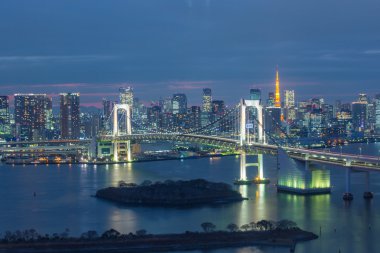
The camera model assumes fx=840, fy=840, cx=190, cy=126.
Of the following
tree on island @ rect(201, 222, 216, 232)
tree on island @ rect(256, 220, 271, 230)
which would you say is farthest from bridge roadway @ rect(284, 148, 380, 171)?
tree on island @ rect(201, 222, 216, 232)

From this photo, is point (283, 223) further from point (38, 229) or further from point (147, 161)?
point (147, 161)

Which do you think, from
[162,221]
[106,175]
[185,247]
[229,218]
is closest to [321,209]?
[229,218]

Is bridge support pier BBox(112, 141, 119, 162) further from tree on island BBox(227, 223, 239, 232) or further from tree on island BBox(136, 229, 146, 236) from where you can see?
tree on island BBox(136, 229, 146, 236)

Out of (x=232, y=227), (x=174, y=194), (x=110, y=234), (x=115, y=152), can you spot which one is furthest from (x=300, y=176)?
(x=115, y=152)

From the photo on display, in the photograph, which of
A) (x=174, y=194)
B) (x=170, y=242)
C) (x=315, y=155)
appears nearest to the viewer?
(x=170, y=242)

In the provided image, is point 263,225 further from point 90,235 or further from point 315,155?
point 315,155

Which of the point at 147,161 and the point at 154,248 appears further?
the point at 147,161
